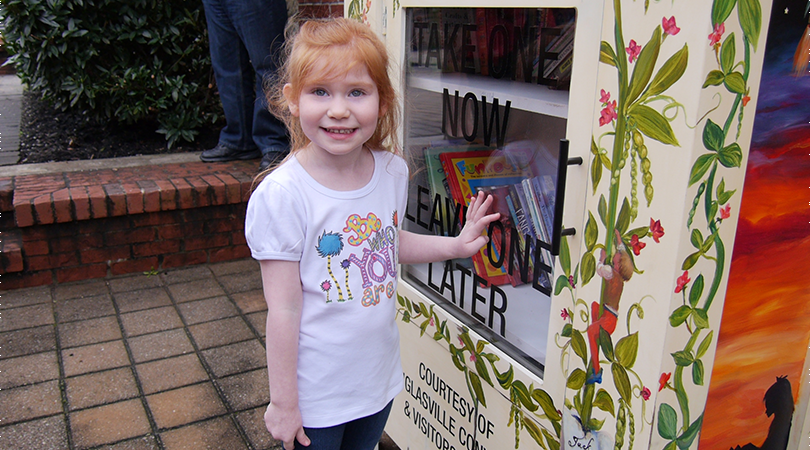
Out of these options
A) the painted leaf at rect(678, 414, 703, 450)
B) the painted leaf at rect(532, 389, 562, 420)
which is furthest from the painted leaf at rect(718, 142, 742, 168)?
the painted leaf at rect(532, 389, 562, 420)

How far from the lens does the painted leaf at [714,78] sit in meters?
0.85

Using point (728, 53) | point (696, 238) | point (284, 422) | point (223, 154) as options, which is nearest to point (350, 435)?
point (284, 422)

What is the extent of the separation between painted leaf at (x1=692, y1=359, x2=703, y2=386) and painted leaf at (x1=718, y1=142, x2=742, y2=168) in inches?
13.0

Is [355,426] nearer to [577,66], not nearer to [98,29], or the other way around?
[577,66]

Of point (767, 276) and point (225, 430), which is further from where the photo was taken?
point (225, 430)

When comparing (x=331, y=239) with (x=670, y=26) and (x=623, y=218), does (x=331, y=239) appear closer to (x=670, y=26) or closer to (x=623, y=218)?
(x=623, y=218)

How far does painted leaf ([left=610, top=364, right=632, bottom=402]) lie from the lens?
41.0 inches

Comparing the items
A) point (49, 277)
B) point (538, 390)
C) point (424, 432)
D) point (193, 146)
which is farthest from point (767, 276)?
point (193, 146)

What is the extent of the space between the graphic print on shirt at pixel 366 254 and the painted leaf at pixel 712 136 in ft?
2.12

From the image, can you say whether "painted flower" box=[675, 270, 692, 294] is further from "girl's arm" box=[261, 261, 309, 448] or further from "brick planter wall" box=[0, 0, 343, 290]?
"brick planter wall" box=[0, 0, 343, 290]

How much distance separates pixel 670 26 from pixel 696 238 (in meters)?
0.31

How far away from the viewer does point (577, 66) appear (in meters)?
1.05

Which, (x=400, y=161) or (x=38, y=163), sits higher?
(x=400, y=161)

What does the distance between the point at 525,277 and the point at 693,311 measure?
59 centimetres
